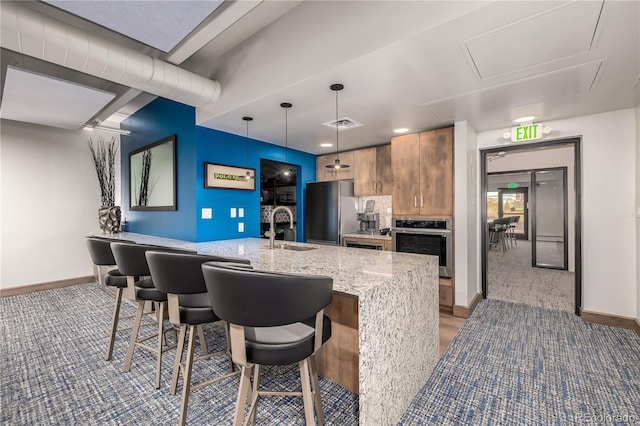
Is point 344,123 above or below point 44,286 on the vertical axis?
above

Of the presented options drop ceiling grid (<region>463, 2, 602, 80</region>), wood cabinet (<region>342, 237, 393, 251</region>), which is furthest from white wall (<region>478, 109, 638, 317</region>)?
wood cabinet (<region>342, 237, 393, 251</region>)

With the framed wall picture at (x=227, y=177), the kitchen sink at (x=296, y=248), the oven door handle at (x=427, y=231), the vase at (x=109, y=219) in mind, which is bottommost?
the kitchen sink at (x=296, y=248)

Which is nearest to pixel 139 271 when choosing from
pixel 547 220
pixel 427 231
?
pixel 427 231

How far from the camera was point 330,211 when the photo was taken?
4562 millimetres

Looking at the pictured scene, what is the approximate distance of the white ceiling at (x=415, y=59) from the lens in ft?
5.06

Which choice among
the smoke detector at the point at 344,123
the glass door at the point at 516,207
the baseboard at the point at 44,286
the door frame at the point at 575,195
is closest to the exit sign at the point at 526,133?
the door frame at the point at 575,195

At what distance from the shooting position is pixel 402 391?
5.44 ft

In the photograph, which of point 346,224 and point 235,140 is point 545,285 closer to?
point 346,224

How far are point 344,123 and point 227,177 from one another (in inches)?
63.9

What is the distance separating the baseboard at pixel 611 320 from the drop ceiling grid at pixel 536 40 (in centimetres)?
278

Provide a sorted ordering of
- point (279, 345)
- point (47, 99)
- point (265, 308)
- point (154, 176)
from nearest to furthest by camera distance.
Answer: point (265, 308) → point (279, 345) → point (47, 99) → point (154, 176)

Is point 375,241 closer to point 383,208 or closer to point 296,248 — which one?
point 383,208

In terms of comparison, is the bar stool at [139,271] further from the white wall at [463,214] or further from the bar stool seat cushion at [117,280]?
the white wall at [463,214]

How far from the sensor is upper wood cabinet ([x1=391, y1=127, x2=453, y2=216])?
3.42 metres
